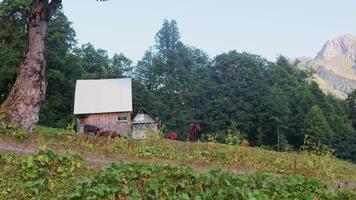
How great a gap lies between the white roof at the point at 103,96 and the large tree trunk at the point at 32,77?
1247 inches

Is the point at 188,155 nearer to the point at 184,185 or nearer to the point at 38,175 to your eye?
the point at 184,185

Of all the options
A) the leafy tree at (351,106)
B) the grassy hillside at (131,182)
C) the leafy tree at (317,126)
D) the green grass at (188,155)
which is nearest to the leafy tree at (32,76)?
the green grass at (188,155)

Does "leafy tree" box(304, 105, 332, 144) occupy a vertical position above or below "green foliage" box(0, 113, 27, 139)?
above

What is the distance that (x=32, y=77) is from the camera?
593 inches

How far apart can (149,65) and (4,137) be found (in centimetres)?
6291

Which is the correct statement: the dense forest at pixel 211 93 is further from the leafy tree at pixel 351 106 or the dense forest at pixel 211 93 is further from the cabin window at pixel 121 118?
the cabin window at pixel 121 118

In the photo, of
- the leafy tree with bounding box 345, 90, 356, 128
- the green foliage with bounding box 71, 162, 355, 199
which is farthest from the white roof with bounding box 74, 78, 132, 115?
the leafy tree with bounding box 345, 90, 356, 128

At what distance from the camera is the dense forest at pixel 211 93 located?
182ft

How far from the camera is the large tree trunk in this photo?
49.0ft

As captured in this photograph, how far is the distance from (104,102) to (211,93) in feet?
80.3

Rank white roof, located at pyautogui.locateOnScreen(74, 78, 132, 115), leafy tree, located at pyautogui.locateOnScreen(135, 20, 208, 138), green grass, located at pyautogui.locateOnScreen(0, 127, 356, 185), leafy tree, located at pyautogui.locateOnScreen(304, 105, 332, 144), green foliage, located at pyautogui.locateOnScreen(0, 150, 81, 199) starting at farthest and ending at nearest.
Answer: leafy tree, located at pyautogui.locateOnScreen(135, 20, 208, 138), leafy tree, located at pyautogui.locateOnScreen(304, 105, 332, 144), white roof, located at pyautogui.locateOnScreen(74, 78, 132, 115), green grass, located at pyautogui.locateOnScreen(0, 127, 356, 185), green foliage, located at pyautogui.locateOnScreen(0, 150, 81, 199)

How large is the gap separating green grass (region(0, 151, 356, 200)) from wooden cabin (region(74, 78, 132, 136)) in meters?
37.2

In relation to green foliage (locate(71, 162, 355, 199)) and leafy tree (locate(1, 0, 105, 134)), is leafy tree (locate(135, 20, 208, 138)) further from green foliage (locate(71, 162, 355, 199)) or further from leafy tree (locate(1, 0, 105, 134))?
green foliage (locate(71, 162, 355, 199))

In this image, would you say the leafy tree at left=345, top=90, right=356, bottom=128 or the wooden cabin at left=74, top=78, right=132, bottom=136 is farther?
the leafy tree at left=345, top=90, right=356, bottom=128
